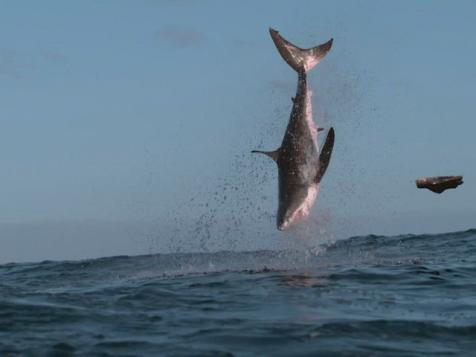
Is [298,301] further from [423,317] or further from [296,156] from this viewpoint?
[296,156]

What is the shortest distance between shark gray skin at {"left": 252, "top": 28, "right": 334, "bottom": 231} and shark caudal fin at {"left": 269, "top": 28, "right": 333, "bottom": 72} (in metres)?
0.94

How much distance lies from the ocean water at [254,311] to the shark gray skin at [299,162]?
1.65 meters

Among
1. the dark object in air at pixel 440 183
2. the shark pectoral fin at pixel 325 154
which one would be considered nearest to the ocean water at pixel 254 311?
the dark object in air at pixel 440 183

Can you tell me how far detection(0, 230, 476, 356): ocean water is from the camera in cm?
1060

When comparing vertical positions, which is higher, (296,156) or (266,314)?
(296,156)

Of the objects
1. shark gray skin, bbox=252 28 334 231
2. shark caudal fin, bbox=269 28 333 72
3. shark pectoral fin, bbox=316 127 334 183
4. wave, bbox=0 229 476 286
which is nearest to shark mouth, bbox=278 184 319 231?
shark gray skin, bbox=252 28 334 231

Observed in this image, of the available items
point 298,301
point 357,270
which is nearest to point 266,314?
point 298,301

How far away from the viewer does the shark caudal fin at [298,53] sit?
2039cm

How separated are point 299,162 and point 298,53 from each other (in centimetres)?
335

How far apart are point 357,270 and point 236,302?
5.83 m

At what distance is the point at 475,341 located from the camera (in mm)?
10914

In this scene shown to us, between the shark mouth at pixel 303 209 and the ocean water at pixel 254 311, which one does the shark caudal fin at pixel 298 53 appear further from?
the ocean water at pixel 254 311

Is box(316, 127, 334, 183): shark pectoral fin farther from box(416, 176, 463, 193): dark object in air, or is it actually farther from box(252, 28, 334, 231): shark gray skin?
box(416, 176, 463, 193): dark object in air

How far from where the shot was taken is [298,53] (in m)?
20.6
